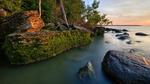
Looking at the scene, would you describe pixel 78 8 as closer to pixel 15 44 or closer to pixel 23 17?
pixel 23 17

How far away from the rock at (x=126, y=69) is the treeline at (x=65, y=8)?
1787 centimetres

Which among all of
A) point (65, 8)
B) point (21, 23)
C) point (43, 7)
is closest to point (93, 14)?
point (65, 8)

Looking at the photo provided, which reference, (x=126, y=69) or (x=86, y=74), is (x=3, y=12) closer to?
(x=86, y=74)

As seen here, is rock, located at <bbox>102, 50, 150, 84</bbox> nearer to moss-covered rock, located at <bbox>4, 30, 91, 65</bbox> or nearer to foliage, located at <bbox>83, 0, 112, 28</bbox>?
moss-covered rock, located at <bbox>4, 30, 91, 65</bbox>

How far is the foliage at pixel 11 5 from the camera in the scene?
26.4 metres

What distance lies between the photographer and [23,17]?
64.3 feet

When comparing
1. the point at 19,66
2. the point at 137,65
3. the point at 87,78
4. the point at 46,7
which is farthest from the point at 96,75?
the point at 46,7

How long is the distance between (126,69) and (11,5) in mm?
21044

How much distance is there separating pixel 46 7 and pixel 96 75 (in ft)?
73.6

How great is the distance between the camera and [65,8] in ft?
156

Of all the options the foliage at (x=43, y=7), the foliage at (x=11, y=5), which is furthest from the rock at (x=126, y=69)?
the foliage at (x=43, y=7)

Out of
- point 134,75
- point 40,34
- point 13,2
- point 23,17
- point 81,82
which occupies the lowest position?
point 81,82

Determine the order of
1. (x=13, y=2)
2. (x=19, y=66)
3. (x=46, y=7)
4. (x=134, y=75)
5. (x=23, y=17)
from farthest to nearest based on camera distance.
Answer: (x=46, y=7)
(x=13, y=2)
(x=23, y=17)
(x=19, y=66)
(x=134, y=75)

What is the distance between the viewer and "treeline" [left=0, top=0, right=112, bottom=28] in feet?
93.5
